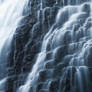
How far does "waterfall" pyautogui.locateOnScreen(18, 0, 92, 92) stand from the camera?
7148 mm

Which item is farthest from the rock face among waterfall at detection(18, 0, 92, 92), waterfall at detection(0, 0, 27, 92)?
waterfall at detection(0, 0, 27, 92)

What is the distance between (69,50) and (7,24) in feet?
12.8

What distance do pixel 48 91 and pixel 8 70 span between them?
7.27ft

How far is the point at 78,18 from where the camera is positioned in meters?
8.75

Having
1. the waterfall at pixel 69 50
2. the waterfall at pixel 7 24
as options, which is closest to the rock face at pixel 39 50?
→ the waterfall at pixel 69 50

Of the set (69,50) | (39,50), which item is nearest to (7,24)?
(39,50)

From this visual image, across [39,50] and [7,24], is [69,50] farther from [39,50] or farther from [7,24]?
[7,24]

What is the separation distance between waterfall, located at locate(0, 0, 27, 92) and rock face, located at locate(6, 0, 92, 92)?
0.21 m

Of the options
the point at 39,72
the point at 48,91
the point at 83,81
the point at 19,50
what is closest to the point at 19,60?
the point at 19,50

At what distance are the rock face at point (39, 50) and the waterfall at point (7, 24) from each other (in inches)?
8.4

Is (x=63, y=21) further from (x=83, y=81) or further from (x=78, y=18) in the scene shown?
(x=83, y=81)

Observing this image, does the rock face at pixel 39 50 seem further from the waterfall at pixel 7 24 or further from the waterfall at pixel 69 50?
the waterfall at pixel 7 24

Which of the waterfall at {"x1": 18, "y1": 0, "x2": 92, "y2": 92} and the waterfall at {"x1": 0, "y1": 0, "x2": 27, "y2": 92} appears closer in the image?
the waterfall at {"x1": 18, "y1": 0, "x2": 92, "y2": 92}

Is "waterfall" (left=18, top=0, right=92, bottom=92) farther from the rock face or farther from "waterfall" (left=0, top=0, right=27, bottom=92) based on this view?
"waterfall" (left=0, top=0, right=27, bottom=92)
